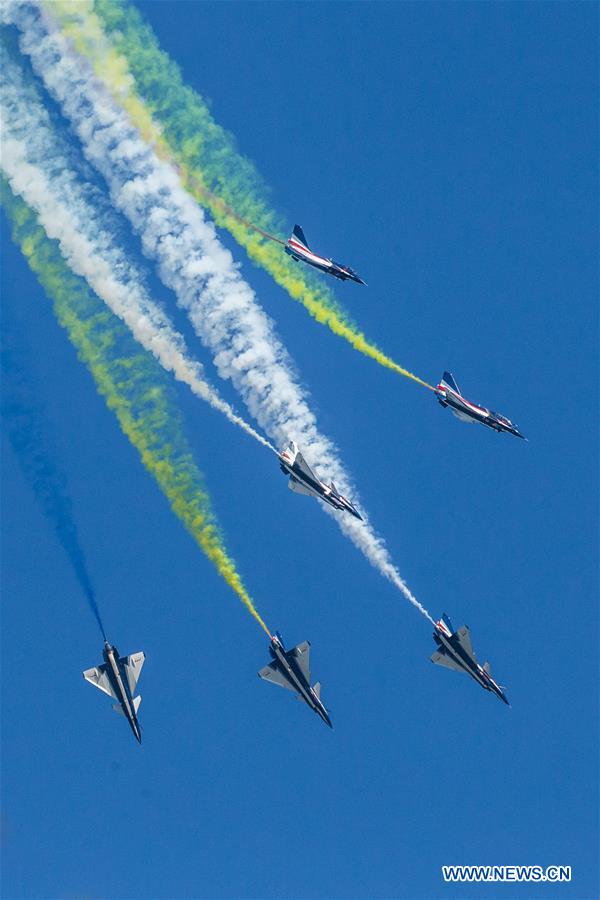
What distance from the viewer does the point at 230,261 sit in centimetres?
4666

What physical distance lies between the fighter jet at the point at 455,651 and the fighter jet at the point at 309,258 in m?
15.1

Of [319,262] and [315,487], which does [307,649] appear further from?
[319,262]

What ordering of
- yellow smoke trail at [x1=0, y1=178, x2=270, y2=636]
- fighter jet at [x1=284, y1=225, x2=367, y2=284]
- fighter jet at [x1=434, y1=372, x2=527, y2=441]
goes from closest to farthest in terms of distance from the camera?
yellow smoke trail at [x1=0, y1=178, x2=270, y2=636], fighter jet at [x1=284, y1=225, x2=367, y2=284], fighter jet at [x1=434, y1=372, x2=527, y2=441]

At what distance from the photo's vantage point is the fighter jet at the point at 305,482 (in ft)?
158

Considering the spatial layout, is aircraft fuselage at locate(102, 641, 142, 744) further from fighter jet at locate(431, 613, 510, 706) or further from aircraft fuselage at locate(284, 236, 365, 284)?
aircraft fuselage at locate(284, 236, 365, 284)

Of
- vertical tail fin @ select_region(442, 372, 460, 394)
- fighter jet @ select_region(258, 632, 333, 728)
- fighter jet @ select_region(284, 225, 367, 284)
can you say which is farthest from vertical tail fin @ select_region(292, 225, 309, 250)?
fighter jet @ select_region(258, 632, 333, 728)

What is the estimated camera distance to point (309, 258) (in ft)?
163

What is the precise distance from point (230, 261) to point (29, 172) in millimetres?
8347

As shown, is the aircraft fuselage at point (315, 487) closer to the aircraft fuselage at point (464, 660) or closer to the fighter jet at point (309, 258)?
the aircraft fuselage at point (464, 660)

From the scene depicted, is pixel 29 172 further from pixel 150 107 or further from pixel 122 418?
pixel 122 418

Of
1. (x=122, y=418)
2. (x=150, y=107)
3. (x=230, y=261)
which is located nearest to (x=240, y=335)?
(x=230, y=261)

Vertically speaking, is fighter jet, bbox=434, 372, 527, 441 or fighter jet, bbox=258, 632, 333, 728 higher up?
fighter jet, bbox=434, 372, 527, 441

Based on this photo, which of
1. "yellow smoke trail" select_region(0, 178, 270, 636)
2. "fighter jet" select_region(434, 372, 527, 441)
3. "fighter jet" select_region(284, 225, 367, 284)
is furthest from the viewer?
"fighter jet" select_region(434, 372, 527, 441)

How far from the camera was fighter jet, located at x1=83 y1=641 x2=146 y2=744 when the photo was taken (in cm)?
4747
